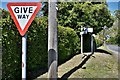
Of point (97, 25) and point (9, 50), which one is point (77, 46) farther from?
point (9, 50)

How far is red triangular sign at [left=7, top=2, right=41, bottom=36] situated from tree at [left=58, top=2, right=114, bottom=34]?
39.7 feet

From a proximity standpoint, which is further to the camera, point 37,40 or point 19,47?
point 37,40

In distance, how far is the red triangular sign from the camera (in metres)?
4.05

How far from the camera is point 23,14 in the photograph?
4062 mm

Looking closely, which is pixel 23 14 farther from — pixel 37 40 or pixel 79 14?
pixel 79 14

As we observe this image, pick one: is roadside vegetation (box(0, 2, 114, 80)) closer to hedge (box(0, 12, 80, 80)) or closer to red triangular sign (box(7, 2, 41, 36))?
hedge (box(0, 12, 80, 80))

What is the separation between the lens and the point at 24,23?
4051 mm

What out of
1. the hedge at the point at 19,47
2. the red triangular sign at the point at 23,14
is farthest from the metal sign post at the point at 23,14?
the hedge at the point at 19,47

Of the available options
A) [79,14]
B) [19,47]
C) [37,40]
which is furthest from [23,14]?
[79,14]

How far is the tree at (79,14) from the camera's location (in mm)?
16578

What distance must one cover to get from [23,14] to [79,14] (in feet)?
43.9

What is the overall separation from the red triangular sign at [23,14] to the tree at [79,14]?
12087 millimetres

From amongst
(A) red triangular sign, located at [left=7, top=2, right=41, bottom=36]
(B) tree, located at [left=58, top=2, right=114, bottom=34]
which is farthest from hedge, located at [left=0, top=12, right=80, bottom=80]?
(B) tree, located at [left=58, top=2, right=114, bottom=34]

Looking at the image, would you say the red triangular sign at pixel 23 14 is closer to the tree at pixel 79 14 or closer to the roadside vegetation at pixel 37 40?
the roadside vegetation at pixel 37 40
